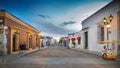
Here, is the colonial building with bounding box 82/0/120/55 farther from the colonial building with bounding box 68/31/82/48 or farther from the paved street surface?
the colonial building with bounding box 68/31/82/48

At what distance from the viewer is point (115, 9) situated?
A: 25.4 meters

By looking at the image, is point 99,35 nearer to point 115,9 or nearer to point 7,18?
point 115,9

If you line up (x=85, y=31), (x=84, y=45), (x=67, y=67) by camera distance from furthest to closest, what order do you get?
(x=84, y=45) → (x=85, y=31) → (x=67, y=67)

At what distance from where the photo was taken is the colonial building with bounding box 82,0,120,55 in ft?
79.7

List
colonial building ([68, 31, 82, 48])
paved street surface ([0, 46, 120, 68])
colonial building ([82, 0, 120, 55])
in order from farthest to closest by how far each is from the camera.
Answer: colonial building ([68, 31, 82, 48]), colonial building ([82, 0, 120, 55]), paved street surface ([0, 46, 120, 68])

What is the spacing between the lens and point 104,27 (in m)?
31.3

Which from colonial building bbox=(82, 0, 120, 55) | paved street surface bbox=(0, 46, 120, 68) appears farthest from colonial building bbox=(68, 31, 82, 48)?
paved street surface bbox=(0, 46, 120, 68)

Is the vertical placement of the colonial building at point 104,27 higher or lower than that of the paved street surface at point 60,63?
higher

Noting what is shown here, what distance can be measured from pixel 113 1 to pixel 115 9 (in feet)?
4.65

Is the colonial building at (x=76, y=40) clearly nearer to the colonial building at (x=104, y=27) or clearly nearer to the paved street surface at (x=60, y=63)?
the colonial building at (x=104, y=27)

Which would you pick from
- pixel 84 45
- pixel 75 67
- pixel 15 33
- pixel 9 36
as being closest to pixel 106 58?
pixel 75 67

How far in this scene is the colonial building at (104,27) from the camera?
24.3 meters

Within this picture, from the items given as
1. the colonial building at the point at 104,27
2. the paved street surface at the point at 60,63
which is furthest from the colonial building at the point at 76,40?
the paved street surface at the point at 60,63

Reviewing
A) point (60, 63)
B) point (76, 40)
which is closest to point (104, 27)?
point (60, 63)
